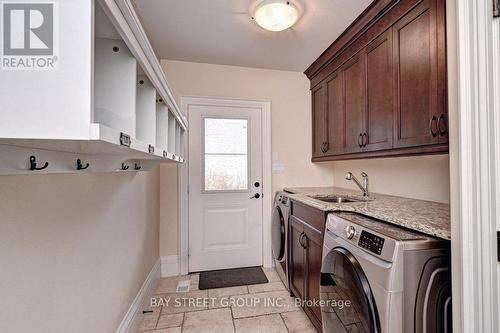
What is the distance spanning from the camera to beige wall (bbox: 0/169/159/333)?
0.72 meters

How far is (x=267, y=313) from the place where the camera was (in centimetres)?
193

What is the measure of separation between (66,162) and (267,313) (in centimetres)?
184

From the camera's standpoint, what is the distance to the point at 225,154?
9.01 feet

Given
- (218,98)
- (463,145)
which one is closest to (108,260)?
(463,145)

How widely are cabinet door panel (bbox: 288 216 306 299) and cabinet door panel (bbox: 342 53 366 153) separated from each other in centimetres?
85

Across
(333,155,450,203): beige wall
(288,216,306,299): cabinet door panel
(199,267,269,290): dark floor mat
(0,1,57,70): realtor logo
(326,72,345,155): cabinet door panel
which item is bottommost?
(199,267,269,290): dark floor mat

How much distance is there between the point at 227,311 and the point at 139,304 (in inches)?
27.8

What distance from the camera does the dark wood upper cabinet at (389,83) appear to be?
1.31m

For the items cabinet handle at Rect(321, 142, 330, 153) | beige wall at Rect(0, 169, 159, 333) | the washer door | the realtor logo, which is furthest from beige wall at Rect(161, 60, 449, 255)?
the realtor logo

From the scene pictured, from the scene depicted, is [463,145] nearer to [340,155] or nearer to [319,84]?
[340,155]

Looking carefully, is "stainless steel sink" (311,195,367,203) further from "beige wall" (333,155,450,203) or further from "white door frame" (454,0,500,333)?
"white door frame" (454,0,500,333)

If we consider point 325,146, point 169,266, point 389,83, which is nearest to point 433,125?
point 389,83

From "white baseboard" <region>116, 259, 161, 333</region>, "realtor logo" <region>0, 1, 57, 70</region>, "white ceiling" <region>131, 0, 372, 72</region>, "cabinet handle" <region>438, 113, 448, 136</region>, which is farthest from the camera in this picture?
"white ceiling" <region>131, 0, 372, 72</region>

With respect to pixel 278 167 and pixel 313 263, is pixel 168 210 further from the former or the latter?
pixel 313 263
